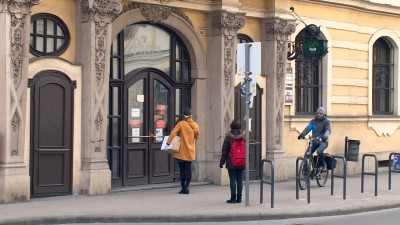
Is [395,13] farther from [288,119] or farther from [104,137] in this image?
[104,137]

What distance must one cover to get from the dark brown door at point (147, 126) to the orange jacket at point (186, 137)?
1404mm

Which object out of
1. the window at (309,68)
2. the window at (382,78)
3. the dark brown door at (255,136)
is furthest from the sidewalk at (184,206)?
the window at (382,78)

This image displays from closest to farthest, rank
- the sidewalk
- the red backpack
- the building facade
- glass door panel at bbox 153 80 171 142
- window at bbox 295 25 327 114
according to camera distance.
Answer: the sidewalk, the red backpack, the building facade, glass door panel at bbox 153 80 171 142, window at bbox 295 25 327 114

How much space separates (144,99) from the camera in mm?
18859

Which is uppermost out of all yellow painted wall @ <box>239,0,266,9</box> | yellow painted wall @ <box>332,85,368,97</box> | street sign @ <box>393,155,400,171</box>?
yellow painted wall @ <box>239,0,266,9</box>

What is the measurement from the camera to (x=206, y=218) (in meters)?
14.3

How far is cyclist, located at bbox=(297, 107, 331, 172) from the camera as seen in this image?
19.5 m

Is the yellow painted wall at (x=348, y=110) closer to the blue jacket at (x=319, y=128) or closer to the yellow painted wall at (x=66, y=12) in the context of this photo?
the blue jacket at (x=319, y=128)

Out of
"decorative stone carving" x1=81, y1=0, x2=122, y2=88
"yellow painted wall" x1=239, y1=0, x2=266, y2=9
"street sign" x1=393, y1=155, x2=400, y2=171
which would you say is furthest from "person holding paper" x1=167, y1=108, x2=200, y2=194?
"street sign" x1=393, y1=155, x2=400, y2=171

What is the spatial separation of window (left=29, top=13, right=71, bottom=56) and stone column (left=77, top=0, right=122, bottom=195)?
342 mm

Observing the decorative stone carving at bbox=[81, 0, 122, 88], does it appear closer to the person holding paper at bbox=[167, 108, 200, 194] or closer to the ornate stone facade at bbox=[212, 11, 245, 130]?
the person holding paper at bbox=[167, 108, 200, 194]

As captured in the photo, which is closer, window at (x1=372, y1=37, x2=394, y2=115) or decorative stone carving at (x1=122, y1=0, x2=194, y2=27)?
decorative stone carving at (x1=122, y1=0, x2=194, y2=27)

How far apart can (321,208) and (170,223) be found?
10.7ft

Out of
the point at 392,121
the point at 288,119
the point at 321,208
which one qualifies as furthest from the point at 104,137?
the point at 392,121
